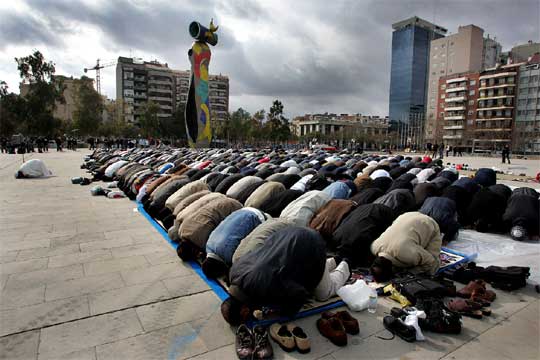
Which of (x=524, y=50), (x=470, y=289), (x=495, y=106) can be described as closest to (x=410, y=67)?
(x=524, y=50)

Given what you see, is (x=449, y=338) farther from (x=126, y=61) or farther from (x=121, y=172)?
(x=126, y=61)

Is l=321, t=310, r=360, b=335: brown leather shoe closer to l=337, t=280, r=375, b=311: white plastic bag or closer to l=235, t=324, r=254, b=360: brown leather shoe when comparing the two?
l=337, t=280, r=375, b=311: white plastic bag

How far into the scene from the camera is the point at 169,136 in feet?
203

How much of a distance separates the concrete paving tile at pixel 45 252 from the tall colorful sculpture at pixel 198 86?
2566cm

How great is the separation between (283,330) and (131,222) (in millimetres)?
5437

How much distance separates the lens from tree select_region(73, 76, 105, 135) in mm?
49531

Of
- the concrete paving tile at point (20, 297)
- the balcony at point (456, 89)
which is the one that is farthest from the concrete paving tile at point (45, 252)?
the balcony at point (456, 89)

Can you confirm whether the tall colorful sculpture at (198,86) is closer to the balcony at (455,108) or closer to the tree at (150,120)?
the tree at (150,120)

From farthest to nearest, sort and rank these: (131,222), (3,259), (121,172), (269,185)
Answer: (121,172) < (131,222) < (269,185) < (3,259)

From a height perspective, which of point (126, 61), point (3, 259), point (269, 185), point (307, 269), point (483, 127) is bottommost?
point (3, 259)

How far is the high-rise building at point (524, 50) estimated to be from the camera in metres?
81.9

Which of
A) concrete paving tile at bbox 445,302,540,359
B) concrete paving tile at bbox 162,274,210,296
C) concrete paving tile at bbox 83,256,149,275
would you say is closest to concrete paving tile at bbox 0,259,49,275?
concrete paving tile at bbox 83,256,149,275

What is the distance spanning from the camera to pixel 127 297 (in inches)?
153

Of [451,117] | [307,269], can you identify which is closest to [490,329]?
[307,269]
